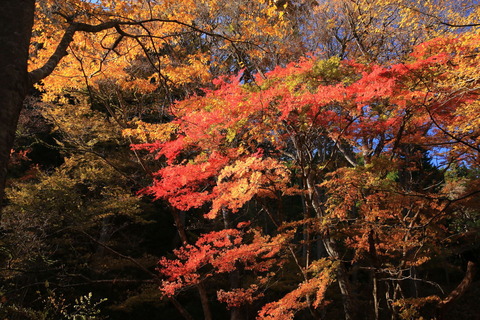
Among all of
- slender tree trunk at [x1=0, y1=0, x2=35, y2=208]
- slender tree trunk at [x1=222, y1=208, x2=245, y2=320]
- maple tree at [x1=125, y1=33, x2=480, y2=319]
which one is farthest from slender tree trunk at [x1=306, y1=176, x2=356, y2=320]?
slender tree trunk at [x1=0, y1=0, x2=35, y2=208]

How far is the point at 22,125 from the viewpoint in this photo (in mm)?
13141

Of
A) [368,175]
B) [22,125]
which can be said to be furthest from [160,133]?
[22,125]

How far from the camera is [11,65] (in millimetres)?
1318

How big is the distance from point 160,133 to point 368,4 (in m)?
7.19

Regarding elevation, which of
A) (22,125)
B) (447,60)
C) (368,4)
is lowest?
(447,60)

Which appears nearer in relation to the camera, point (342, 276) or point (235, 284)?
point (342, 276)

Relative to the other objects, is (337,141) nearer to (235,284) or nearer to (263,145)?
(235,284)

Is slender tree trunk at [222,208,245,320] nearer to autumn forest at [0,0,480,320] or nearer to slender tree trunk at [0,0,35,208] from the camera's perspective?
autumn forest at [0,0,480,320]

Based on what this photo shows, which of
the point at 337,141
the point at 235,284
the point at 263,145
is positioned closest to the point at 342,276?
the point at 337,141

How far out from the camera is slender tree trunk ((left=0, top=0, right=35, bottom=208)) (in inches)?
49.4

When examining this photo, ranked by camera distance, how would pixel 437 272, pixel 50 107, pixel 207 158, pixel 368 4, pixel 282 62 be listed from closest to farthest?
pixel 207 158 < pixel 368 4 < pixel 282 62 < pixel 50 107 < pixel 437 272

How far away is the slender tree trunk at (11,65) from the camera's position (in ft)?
4.12

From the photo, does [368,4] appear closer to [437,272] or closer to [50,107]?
[50,107]

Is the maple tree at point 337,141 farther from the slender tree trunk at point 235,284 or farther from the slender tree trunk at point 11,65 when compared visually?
the slender tree trunk at point 11,65
